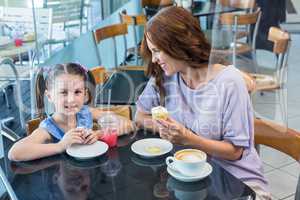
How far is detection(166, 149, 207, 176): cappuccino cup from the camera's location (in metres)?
1.06

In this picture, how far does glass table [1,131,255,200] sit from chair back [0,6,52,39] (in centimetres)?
194

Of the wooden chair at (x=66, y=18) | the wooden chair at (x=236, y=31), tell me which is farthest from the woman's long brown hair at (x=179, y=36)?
the wooden chair at (x=236, y=31)

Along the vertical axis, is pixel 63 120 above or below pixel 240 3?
below

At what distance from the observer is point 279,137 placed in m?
1.34

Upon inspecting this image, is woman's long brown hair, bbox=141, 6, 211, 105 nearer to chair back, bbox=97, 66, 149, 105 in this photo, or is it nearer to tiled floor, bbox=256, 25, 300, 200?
chair back, bbox=97, 66, 149, 105

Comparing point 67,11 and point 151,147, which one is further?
point 67,11

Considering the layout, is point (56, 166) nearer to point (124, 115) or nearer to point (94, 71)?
point (124, 115)

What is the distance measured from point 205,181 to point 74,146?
0.45m

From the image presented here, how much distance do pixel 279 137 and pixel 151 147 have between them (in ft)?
1.51

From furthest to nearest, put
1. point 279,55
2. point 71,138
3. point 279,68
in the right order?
point 279,68, point 279,55, point 71,138

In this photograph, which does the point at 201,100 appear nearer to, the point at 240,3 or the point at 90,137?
the point at 90,137

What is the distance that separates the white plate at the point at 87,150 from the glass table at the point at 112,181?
0.7 inches

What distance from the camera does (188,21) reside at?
4.34 feet

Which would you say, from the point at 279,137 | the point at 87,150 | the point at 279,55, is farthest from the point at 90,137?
the point at 279,55
